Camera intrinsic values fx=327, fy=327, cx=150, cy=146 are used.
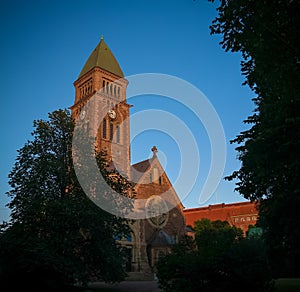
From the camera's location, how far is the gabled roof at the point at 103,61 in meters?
53.7

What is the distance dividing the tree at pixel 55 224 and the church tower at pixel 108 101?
22.4 m

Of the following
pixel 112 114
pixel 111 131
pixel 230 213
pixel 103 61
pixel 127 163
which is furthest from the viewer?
pixel 230 213

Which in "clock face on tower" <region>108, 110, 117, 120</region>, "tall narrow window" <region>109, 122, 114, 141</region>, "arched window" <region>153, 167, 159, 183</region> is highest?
"clock face on tower" <region>108, 110, 117, 120</region>

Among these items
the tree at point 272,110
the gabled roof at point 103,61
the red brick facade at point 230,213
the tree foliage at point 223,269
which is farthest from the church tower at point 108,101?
the red brick facade at point 230,213

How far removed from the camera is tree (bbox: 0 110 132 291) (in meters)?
14.4

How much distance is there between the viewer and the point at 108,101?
166 feet

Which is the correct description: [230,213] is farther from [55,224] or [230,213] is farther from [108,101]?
[55,224]

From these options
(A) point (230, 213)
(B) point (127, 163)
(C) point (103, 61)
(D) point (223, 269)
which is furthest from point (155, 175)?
(A) point (230, 213)

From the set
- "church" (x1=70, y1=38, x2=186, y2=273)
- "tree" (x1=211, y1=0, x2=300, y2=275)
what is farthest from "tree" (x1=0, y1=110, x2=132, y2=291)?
"church" (x1=70, y1=38, x2=186, y2=273)

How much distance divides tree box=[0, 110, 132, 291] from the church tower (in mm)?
22385

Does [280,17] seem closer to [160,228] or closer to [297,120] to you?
[297,120]

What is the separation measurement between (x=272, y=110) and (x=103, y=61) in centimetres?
4577

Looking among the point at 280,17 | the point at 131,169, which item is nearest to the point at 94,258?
the point at 280,17

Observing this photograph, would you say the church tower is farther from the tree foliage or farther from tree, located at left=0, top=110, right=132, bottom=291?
the tree foliage
